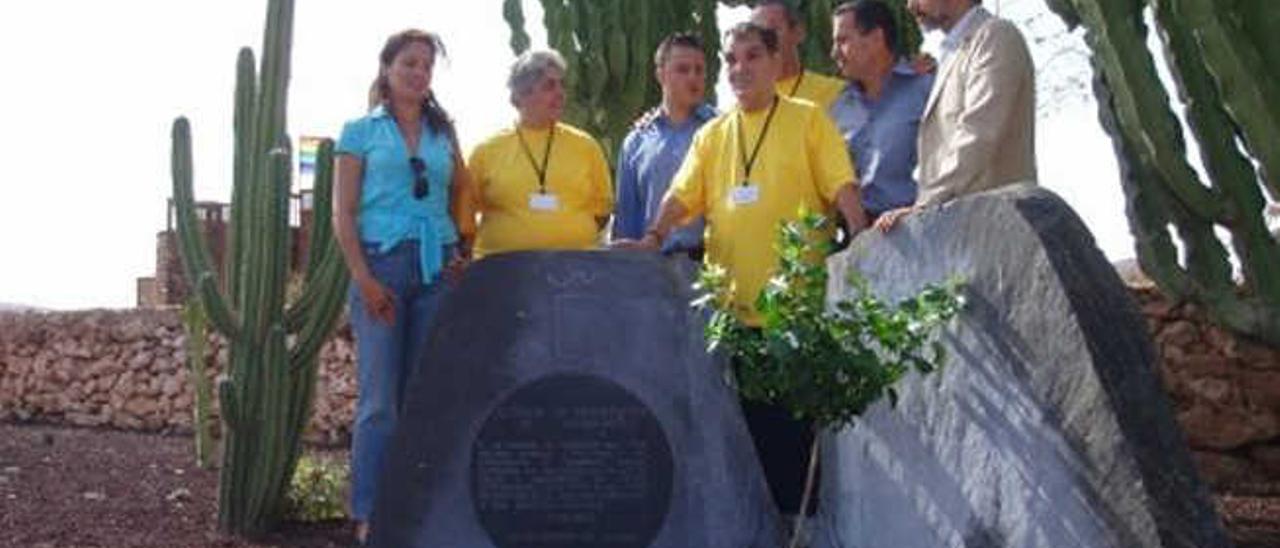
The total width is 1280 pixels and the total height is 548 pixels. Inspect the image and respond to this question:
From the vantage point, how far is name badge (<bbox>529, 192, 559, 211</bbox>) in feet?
18.8

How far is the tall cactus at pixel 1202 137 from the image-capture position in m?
6.37

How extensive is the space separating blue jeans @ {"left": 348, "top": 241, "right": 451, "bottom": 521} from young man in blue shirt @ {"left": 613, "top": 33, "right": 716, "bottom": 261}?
2.59 ft

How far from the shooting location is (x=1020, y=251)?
13.8 feet

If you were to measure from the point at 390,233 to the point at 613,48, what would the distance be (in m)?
3.70

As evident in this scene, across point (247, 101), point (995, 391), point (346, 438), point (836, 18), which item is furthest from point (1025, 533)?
point (346, 438)

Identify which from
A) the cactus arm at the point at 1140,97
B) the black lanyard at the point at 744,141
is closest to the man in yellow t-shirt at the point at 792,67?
the black lanyard at the point at 744,141

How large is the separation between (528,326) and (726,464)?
726mm

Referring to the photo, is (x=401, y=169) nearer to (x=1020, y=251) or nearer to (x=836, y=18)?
(x=836, y=18)

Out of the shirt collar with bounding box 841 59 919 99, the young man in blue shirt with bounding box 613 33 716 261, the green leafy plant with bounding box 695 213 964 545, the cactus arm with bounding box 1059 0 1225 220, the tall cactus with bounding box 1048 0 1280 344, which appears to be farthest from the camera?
the cactus arm with bounding box 1059 0 1225 220

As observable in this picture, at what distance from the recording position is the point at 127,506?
762cm

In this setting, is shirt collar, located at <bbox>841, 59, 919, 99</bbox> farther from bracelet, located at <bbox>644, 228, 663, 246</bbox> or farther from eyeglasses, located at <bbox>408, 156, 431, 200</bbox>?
eyeglasses, located at <bbox>408, 156, 431, 200</bbox>

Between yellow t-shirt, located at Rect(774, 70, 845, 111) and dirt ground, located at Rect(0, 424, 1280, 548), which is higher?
yellow t-shirt, located at Rect(774, 70, 845, 111)

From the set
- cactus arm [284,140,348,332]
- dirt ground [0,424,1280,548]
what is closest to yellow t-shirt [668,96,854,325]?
cactus arm [284,140,348,332]

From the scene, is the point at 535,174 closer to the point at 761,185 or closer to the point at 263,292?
the point at 761,185
